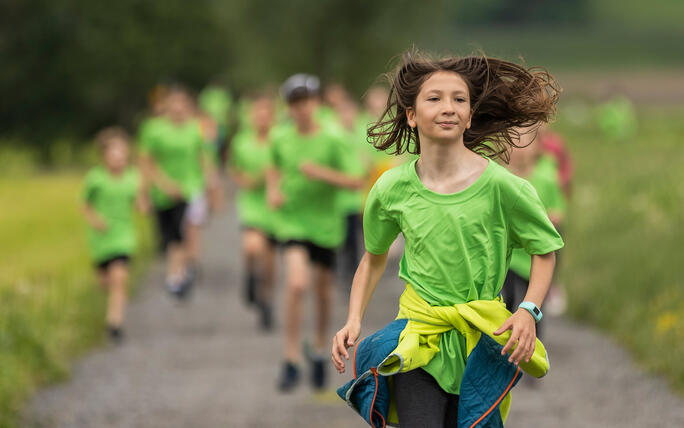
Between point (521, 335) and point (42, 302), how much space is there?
23.0ft

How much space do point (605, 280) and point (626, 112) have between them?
31.5 m

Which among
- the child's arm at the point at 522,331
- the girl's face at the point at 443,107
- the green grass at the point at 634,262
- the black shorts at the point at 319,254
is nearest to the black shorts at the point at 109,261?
the black shorts at the point at 319,254

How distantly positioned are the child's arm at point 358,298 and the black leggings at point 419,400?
0.23m

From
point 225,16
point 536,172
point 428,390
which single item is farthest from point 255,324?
point 225,16

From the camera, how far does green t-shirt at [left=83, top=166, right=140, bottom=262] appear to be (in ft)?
34.8

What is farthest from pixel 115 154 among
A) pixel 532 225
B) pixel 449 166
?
pixel 532 225

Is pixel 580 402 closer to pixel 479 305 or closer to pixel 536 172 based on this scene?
pixel 536 172

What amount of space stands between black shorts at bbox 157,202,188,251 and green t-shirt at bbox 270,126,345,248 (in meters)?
4.16

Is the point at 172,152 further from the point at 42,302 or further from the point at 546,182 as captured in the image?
the point at 546,182

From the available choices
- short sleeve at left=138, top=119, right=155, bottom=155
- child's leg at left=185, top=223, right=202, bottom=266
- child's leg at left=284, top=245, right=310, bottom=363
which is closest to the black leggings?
child's leg at left=284, top=245, right=310, bottom=363

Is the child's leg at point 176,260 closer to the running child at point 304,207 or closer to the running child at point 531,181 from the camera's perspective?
the running child at point 304,207

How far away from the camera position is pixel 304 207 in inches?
335

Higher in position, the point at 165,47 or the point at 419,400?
the point at 165,47

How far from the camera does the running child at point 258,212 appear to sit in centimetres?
1111
